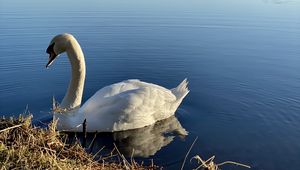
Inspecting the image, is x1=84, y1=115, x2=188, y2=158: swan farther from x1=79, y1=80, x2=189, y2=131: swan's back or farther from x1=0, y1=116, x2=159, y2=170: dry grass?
x1=0, y1=116, x2=159, y2=170: dry grass

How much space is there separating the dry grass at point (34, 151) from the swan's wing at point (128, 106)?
375 centimetres

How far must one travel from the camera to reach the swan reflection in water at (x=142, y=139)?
7711mm

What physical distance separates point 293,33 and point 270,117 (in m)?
9.31

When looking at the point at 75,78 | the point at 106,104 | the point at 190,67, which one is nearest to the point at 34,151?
A: the point at 106,104

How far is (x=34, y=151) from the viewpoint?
14.6 ft

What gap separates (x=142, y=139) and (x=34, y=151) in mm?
4070

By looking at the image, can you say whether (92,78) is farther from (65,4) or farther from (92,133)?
(65,4)

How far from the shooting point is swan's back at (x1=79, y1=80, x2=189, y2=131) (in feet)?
28.4

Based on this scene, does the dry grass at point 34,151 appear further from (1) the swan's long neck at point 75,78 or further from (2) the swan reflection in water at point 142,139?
(1) the swan's long neck at point 75,78

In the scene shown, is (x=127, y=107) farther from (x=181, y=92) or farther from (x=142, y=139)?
(x=181, y=92)

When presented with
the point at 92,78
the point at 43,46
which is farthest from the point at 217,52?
the point at 43,46

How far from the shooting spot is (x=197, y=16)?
2109 centimetres

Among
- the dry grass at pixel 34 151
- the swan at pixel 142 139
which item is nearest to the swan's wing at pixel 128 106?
the swan at pixel 142 139

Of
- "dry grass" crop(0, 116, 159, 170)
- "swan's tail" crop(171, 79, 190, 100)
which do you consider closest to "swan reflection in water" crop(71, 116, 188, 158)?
"swan's tail" crop(171, 79, 190, 100)
